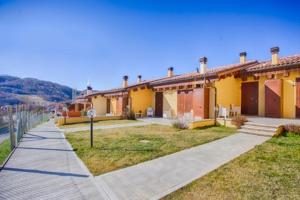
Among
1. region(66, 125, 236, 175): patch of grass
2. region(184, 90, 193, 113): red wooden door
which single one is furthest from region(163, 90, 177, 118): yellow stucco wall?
region(66, 125, 236, 175): patch of grass

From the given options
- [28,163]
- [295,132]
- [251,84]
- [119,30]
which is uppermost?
[119,30]

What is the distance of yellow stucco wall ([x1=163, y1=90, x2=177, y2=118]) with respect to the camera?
1784cm

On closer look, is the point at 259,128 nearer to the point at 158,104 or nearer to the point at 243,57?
the point at 243,57

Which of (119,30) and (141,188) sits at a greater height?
(119,30)

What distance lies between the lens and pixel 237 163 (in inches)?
213

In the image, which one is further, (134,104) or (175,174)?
(134,104)

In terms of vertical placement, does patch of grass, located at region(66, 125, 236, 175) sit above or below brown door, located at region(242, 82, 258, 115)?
below

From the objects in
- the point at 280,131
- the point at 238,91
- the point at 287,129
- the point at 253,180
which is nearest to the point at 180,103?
the point at 238,91

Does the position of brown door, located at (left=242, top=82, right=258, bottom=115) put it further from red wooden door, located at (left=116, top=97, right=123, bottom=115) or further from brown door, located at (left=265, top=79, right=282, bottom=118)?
red wooden door, located at (left=116, top=97, right=123, bottom=115)

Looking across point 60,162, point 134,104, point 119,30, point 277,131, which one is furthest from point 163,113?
point 60,162

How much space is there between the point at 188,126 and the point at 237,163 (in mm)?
6184

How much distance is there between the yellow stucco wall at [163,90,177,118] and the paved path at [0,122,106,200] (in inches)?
469

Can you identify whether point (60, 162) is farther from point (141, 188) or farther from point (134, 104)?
point (134, 104)

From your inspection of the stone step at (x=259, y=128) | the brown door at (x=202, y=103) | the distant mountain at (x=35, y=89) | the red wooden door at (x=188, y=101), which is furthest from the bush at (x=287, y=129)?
the distant mountain at (x=35, y=89)
